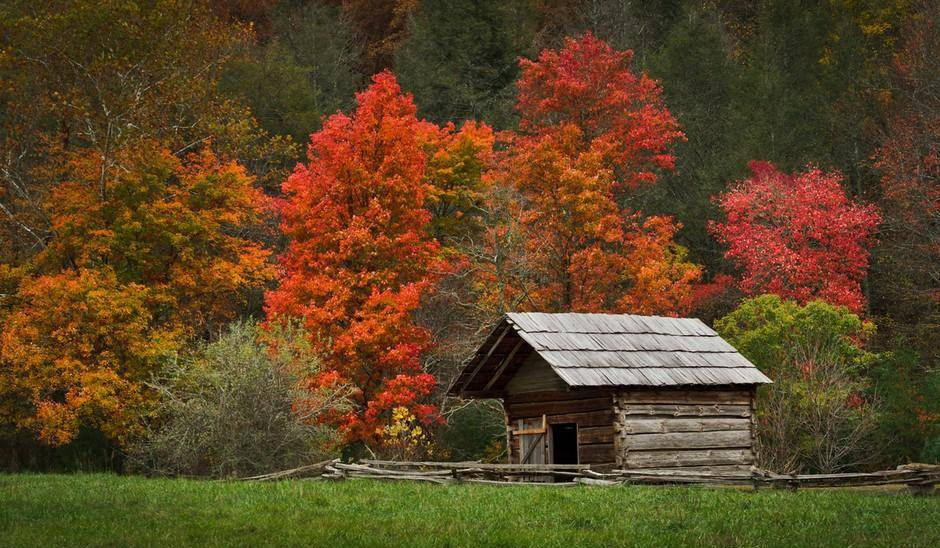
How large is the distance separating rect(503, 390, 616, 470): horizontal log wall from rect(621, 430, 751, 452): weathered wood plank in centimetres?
55

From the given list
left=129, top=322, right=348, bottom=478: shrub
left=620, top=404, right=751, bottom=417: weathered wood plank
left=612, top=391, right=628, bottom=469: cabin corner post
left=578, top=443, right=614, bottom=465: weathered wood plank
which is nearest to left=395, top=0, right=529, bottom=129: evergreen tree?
left=129, top=322, right=348, bottom=478: shrub

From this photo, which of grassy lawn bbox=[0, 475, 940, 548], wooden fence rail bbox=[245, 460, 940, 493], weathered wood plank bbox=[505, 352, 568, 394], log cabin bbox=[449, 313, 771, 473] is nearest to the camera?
grassy lawn bbox=[0, 475, 940, 548]

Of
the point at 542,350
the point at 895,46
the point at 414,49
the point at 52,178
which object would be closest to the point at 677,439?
the point at 542,350

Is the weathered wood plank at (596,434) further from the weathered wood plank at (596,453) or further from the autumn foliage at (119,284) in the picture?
the autumn foliage at (119,284)

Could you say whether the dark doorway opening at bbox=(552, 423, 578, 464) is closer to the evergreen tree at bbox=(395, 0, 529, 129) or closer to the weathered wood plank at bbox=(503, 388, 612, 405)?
the weathered wood plank at bbox=(503, 388, 612, 405)

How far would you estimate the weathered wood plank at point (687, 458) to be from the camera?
24064 mm

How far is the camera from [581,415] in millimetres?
24953

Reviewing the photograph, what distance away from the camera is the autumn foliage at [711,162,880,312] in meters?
37.6

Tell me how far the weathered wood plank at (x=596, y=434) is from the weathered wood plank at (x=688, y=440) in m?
0.45

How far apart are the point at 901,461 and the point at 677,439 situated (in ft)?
42.2

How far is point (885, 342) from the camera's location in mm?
41500

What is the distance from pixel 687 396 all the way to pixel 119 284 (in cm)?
1989

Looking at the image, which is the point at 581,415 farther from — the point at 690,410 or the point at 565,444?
the point at 565,444

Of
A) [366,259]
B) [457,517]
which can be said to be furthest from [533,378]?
[366,259]
